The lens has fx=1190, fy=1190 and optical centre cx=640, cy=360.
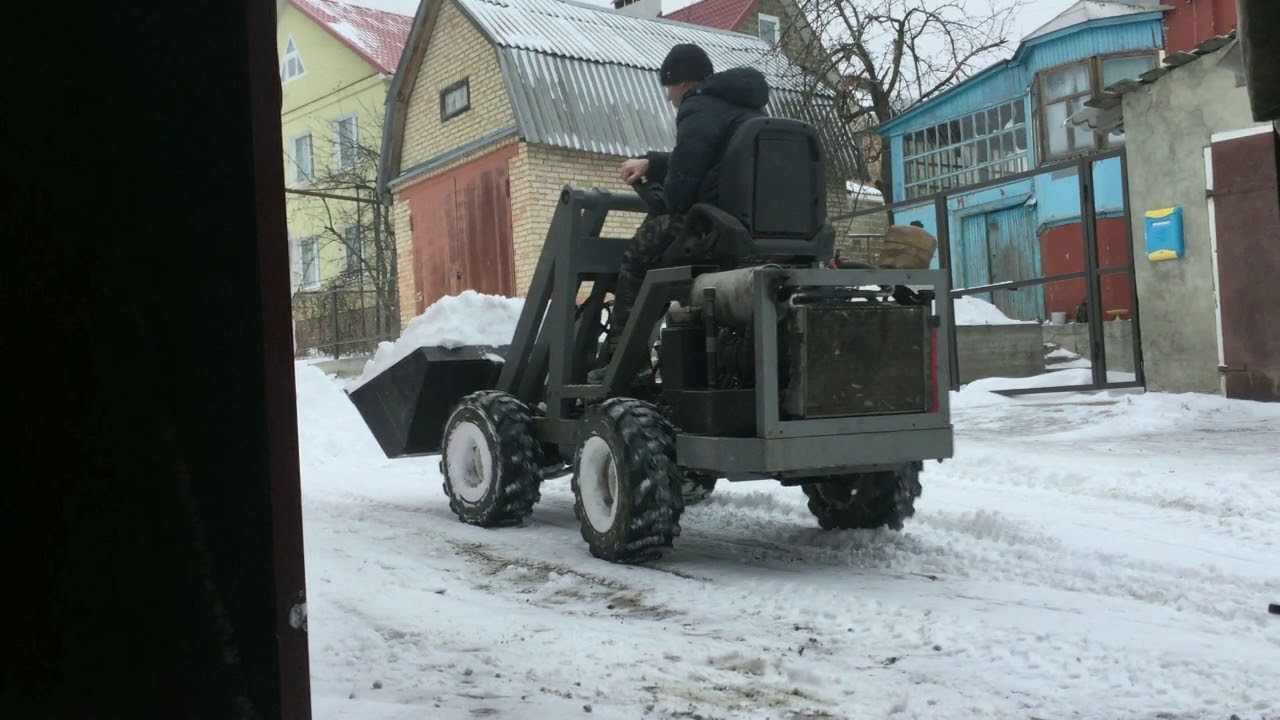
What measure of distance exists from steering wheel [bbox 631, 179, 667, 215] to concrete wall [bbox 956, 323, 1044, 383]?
8.00 m

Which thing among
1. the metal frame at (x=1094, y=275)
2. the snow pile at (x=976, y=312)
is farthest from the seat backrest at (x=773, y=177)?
the snow pile at (x=976, y=312)

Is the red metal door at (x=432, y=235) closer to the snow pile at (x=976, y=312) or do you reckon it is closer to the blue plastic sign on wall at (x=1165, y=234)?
the snow pile at (x=976, y=312)

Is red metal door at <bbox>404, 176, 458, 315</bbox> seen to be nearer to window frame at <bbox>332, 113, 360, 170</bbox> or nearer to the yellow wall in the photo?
the yellow wall

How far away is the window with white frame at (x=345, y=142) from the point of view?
29.7m

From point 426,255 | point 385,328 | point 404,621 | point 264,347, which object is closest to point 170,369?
point 264,347

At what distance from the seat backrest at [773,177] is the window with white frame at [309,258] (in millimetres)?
29608

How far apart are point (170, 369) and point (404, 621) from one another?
2.48 m

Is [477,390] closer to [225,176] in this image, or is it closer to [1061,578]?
[1061,578]

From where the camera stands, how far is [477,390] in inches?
267

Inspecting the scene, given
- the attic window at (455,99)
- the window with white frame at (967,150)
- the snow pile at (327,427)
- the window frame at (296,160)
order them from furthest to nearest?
the window frame at (296,160), the window with white frame at (967,150), the attic window at (455,99), the snow pile at (327,427)

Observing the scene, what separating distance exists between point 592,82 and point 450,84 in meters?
3.24

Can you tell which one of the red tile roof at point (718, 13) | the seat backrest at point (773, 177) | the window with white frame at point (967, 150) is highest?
the red tile roof at point (718, 13)

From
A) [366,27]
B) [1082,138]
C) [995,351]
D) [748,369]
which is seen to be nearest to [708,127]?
[748,369]

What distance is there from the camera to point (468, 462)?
6375mm
